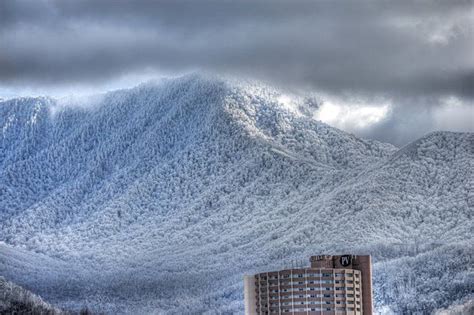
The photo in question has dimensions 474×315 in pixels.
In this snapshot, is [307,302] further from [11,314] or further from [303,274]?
[11,314]

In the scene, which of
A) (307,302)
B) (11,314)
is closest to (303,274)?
(307,302)

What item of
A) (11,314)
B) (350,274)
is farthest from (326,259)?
(11,314)

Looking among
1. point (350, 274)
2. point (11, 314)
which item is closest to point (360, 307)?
point (350, 274)

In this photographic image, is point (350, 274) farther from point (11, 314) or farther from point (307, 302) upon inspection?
point (11, 314)

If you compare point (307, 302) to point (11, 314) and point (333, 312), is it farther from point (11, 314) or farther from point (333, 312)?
point (11, 314)
